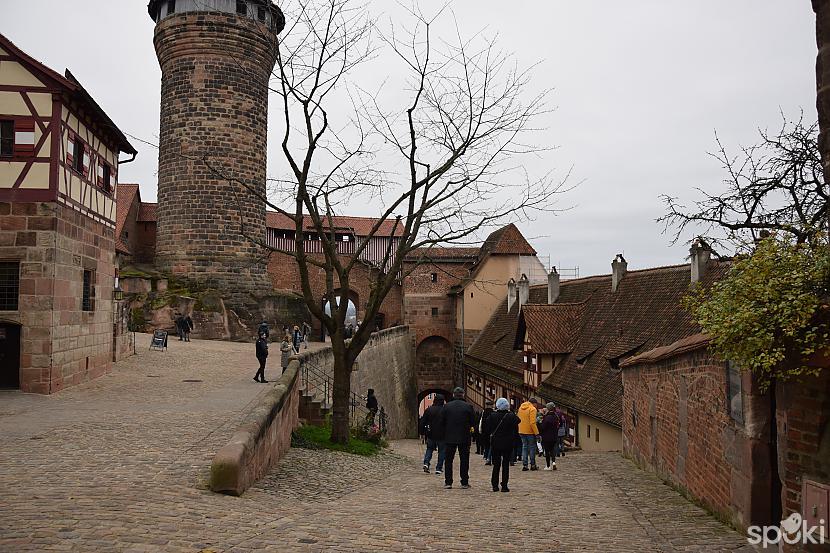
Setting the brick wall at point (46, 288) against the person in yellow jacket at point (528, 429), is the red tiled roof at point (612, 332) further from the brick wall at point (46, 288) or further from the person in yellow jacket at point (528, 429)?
the brick wall at point (46, 288)

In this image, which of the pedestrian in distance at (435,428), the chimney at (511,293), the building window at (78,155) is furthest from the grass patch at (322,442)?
the chimney at (511,293)

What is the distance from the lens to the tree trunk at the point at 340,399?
47.1 ft

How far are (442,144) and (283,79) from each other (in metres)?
3.33

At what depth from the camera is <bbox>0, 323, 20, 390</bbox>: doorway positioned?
1509 centimetres

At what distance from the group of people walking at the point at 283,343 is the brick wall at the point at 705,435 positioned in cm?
841

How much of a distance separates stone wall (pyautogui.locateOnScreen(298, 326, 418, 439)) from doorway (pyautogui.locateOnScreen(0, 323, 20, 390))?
5.92 m

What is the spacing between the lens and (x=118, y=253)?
34.5m

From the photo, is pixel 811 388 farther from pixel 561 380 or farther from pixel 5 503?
pixel 561 380

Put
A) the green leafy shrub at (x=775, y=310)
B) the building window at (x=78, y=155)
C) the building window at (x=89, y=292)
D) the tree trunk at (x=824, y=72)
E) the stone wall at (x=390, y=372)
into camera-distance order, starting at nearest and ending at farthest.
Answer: the tree trunk at (x=824, y=72) < the green leafy shrub at (x=775, y=310) < the building window at (x=78, y=155) < the building window at (x=89, y=292) < the stone wall at (x=390, y=372)

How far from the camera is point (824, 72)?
4.17m

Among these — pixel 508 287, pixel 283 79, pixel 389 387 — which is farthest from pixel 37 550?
pixel 508 287

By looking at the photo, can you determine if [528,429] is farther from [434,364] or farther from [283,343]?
[434,364]

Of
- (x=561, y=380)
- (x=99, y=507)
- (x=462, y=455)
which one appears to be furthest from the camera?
(x=561, y=380)

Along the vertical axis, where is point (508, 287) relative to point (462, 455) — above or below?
above
